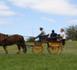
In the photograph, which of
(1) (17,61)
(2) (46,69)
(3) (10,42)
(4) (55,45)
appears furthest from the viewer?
(3) (10,42)

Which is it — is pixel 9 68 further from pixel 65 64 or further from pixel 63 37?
pixel 63 37

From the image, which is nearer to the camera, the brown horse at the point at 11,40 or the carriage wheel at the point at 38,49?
the carriage wheel at the point at 38,49

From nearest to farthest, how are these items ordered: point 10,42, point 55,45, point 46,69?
point 46,69, point 55,45, point 10,42

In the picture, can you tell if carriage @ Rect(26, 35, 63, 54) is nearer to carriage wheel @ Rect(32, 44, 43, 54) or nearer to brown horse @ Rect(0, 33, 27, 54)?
carriage wheel @ Rect(32, 44, 43, 54)

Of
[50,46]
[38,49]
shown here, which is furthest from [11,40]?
[50,46]

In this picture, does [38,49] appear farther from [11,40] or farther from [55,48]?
[11,40]

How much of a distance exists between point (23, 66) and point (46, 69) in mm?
1389

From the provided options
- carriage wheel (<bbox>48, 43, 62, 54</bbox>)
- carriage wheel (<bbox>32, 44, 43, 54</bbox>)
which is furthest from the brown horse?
carriage wheel (<bbox>48, 43, 62, 54</bbox>)

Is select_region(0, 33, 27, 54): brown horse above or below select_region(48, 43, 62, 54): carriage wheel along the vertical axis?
above

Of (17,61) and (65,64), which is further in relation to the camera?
(17,61)

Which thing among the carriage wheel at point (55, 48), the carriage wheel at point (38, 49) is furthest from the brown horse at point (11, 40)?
the carriage wheel at point (55, 48)

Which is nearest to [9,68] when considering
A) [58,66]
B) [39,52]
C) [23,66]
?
[23,66]

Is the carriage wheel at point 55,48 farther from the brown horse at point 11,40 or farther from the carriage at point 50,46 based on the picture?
the brown horse at point 11,40

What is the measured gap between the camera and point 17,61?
19.0 m
